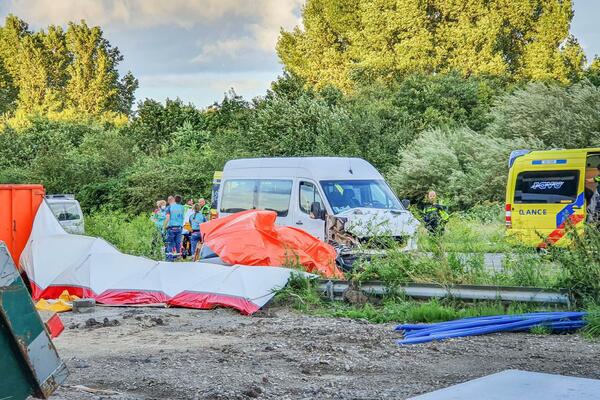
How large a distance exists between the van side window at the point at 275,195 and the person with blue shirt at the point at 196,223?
3.86 m

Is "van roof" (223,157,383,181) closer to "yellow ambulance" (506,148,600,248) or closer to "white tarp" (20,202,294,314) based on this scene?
"yellow ambulance" (506,148,600,248)

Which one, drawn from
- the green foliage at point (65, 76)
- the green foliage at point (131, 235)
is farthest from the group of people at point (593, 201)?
the green foliage at point (65, 76)

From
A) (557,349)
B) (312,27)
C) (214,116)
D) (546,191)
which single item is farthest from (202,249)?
(312,27)

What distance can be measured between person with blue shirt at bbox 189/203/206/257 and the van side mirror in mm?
5611

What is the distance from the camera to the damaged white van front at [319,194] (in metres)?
16.9

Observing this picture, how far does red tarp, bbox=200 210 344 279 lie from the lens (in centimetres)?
1394

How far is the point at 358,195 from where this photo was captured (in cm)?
1795

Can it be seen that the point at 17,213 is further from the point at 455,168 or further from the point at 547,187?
the point at 455,168

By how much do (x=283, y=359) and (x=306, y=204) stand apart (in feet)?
31.3

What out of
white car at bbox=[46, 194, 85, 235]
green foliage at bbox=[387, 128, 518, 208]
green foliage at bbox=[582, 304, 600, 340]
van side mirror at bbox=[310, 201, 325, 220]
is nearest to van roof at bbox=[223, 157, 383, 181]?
van side mirror at bbox=[310, 201, 325, 220]

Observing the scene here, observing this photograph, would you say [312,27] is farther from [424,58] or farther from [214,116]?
[214,116]

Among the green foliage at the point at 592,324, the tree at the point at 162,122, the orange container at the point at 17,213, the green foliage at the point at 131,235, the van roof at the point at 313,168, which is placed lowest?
the green foliage at the point at 131,235

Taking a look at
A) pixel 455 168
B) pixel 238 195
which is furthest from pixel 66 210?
pixel 455 168

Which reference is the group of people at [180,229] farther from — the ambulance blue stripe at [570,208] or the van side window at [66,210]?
the ambulance blue stripe at [570,208]
